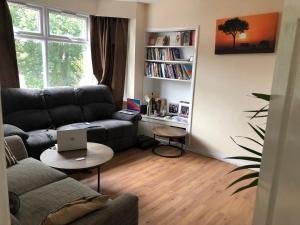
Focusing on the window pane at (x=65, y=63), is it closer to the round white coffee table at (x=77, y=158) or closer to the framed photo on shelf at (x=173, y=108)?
the framed photo on shelf at (x=173, y=108)

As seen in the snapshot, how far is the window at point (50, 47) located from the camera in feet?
11.6

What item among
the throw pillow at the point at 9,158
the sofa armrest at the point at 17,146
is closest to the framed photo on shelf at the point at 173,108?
the sofa armrest at the point at 17,146

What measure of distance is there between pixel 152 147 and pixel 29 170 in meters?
2.25

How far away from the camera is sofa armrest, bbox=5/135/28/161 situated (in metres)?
2.36

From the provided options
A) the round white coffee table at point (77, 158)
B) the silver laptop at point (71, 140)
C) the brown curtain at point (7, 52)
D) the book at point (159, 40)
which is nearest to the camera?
the round white coffee table at point (77, 158)

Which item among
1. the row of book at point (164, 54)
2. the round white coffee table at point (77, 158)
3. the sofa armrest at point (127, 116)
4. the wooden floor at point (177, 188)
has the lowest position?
the wooden floor at point (177, 188)

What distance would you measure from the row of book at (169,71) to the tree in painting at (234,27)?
79 cm

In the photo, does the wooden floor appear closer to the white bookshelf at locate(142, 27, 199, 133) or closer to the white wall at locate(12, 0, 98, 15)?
the white bookshelf at locate(142, 27, 199, 133)

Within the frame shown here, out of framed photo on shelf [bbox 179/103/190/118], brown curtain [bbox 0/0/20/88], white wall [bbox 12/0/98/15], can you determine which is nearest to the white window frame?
white wall [bbox 12/0/98/15]

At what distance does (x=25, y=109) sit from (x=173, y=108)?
2.40 meters

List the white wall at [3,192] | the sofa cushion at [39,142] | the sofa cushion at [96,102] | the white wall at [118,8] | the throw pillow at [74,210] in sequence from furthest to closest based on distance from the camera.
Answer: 1. the white wall at [118,8]
2. the sofa cushion at [96,102]
3. the sofa cushion at [39,142]
4. the throw pillow at [74,210]
5. the white wall at [3,192]

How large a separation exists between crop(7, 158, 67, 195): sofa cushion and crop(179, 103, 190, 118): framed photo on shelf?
8.24ft

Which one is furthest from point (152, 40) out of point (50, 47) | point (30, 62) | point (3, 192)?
point (3, 192)

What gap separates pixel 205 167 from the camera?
3.38m
